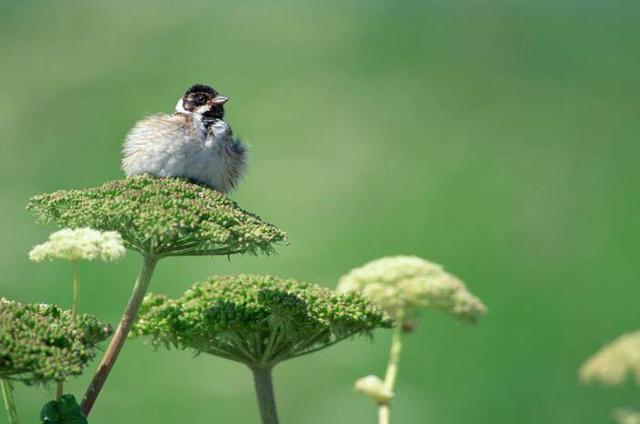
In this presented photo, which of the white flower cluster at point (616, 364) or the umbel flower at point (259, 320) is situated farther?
the umbel flower at point (259, 320)

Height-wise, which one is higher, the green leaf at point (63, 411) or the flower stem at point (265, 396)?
the flower stem at point (265, 396)

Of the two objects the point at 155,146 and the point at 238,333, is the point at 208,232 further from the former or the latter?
the point at 155,146

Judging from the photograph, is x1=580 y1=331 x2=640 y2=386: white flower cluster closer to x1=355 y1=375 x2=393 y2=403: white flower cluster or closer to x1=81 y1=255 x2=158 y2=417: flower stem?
x1=355 y1=375 x2=393 y2=403: white flower cluster


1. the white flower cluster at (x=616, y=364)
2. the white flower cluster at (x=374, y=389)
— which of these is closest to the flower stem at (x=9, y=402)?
the white flower cluster at (x=374, y=389)

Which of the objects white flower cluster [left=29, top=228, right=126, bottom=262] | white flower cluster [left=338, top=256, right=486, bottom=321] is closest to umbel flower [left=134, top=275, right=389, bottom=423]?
white flower cluster [left=338, top=256, right=486, bottom=321]

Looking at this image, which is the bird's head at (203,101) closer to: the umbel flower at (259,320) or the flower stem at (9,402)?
the umbel flower at (259,320)

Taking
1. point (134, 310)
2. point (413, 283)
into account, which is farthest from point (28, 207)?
point (413, 283)

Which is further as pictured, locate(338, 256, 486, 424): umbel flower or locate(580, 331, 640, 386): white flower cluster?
locate(338, 256, 486, 424): umbel flower

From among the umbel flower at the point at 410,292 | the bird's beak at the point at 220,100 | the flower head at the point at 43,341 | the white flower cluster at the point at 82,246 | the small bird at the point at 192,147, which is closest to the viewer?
the flower head at the point at 43,341
